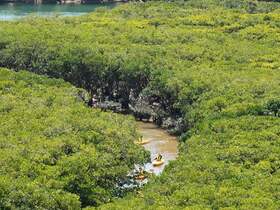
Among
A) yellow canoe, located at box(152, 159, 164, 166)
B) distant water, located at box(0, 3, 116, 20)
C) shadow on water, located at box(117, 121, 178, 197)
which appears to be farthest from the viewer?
distant water, located at box(0, 3, 116, 20)

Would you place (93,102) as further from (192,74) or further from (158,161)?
(158,161)

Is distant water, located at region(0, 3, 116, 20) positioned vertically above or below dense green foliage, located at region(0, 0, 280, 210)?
below

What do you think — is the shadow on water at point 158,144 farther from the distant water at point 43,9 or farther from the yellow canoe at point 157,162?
the distant water at point 43,9

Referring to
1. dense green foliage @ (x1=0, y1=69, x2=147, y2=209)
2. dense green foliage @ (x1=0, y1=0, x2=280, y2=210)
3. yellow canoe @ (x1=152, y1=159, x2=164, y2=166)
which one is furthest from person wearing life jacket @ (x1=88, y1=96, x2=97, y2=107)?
dense green foliage @ (x1=0, y1=69, x2=147, y2=209)

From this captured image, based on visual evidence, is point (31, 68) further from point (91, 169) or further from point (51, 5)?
point (51, 5)

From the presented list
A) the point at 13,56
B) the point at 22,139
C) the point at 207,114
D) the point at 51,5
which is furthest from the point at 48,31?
the point at 51,5

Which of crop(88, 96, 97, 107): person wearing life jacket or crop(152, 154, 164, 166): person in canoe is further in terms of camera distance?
crop(88, 96, 97, 107): person wearing life jacket

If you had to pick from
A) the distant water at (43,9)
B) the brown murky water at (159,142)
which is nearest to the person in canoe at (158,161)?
the brown murky water at (159,142)

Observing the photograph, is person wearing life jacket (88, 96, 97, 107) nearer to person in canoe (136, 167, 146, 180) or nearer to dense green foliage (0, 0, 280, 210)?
dense green foliage (0, 0, 280, 210)
